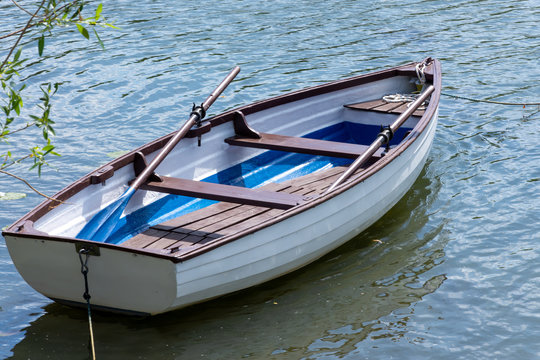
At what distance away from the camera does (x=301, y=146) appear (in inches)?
305

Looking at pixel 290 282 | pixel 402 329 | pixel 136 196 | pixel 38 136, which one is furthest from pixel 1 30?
pixel 402 329

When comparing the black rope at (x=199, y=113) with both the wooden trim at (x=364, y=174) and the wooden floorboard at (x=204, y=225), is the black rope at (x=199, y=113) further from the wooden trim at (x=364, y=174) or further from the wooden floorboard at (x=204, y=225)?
the wooden trim at (x=364, y=174)

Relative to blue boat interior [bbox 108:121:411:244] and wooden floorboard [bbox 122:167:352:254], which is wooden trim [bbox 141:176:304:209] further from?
blue boat interior [bbox 108:121:411:244]

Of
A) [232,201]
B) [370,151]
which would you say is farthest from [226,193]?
[370,151]

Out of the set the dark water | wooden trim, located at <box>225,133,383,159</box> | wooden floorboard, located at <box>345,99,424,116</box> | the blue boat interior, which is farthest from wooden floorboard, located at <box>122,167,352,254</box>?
→ wooden floorboard, located at <box>345,99,424,116</box>

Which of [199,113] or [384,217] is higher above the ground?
[199,113]

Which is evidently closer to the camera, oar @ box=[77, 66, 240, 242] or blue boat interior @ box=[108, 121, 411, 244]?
oar @ box=[77, 66, 240, 242]

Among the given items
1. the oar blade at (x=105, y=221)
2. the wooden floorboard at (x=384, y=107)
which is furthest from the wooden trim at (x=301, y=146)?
the oar blade at (x=105, y=221)

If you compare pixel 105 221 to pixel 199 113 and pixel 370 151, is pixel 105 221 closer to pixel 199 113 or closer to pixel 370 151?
pixel 199 113

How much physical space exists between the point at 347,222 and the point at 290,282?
0.74 m

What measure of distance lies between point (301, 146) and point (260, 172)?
607mm

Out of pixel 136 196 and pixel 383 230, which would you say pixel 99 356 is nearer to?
pixel 136 196

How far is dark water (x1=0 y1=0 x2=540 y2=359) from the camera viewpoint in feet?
20.0

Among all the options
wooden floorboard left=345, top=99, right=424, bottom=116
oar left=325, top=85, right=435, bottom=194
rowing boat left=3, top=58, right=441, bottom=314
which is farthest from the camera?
wooden floorboard left=345, top=99, right=424, bottom=116
